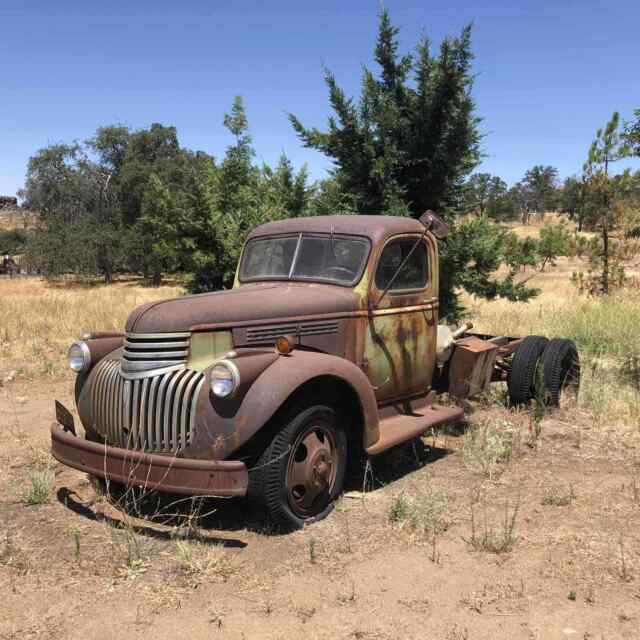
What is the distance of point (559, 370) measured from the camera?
6715 mm


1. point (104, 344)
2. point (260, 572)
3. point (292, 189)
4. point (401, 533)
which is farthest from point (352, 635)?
point (292, 189)

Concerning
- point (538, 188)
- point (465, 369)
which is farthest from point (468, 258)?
point (538, 188)

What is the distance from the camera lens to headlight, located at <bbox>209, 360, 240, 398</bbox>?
146 inches

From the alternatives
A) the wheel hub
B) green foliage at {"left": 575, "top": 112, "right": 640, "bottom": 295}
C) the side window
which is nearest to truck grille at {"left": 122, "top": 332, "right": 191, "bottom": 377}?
the wheel hub

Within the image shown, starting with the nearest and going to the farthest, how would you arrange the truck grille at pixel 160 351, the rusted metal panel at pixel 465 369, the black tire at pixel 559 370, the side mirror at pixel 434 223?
the truck grille at pixel 160 351 < the side mirror at pixel 434 223 < the rusted metal panel at pixel 465 369 < the black tire at pixel 559 370

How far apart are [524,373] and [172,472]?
415 cm

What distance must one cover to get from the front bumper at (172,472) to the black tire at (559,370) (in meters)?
4.02

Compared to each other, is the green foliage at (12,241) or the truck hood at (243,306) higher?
the green foliage at (12,241)

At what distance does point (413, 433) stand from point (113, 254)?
3026 centimetres

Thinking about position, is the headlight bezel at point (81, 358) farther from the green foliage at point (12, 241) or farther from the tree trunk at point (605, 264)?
the green foliage at point (12, 241)

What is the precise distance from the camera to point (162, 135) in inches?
1622

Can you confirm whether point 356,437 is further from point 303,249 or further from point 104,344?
point 104,344

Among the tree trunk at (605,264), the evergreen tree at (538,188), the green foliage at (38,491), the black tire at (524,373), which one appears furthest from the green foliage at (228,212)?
the evergreen tree at (538,188)

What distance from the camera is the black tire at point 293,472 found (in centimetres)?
387
